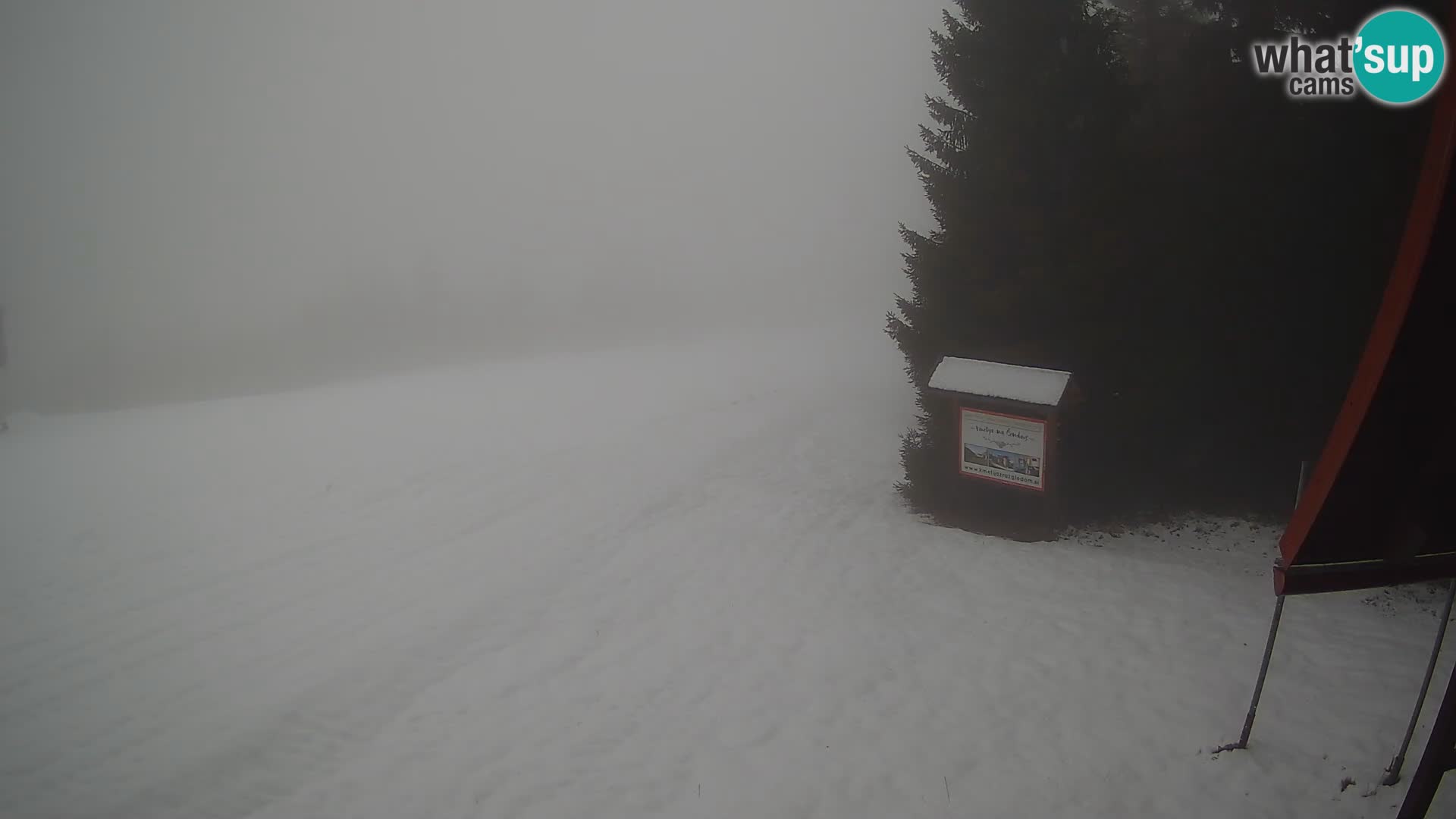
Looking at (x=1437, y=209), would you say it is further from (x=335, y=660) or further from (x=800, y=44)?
(x=800, y=44)

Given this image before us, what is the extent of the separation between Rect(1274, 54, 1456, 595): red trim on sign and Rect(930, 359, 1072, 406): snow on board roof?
257 inches

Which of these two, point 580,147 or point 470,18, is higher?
point 470,18

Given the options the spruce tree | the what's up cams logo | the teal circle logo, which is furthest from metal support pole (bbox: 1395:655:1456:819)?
the teal circle logo

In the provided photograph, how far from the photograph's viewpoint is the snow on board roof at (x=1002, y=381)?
9.49 m

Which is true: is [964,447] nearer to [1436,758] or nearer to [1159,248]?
[1159,248]

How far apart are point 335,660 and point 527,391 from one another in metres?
14.4

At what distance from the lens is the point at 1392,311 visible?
2738 mm

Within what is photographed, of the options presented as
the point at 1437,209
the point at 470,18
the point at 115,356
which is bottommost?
the point at 115,356

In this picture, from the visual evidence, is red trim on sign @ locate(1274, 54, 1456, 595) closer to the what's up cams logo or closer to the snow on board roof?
the what's up cams logo

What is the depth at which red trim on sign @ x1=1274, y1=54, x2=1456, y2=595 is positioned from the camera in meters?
2.55

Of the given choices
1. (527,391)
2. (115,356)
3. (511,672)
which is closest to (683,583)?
(511,672)

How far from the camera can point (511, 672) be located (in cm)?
747

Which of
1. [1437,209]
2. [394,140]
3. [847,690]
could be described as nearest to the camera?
[1437,209]

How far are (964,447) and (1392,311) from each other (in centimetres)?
808
